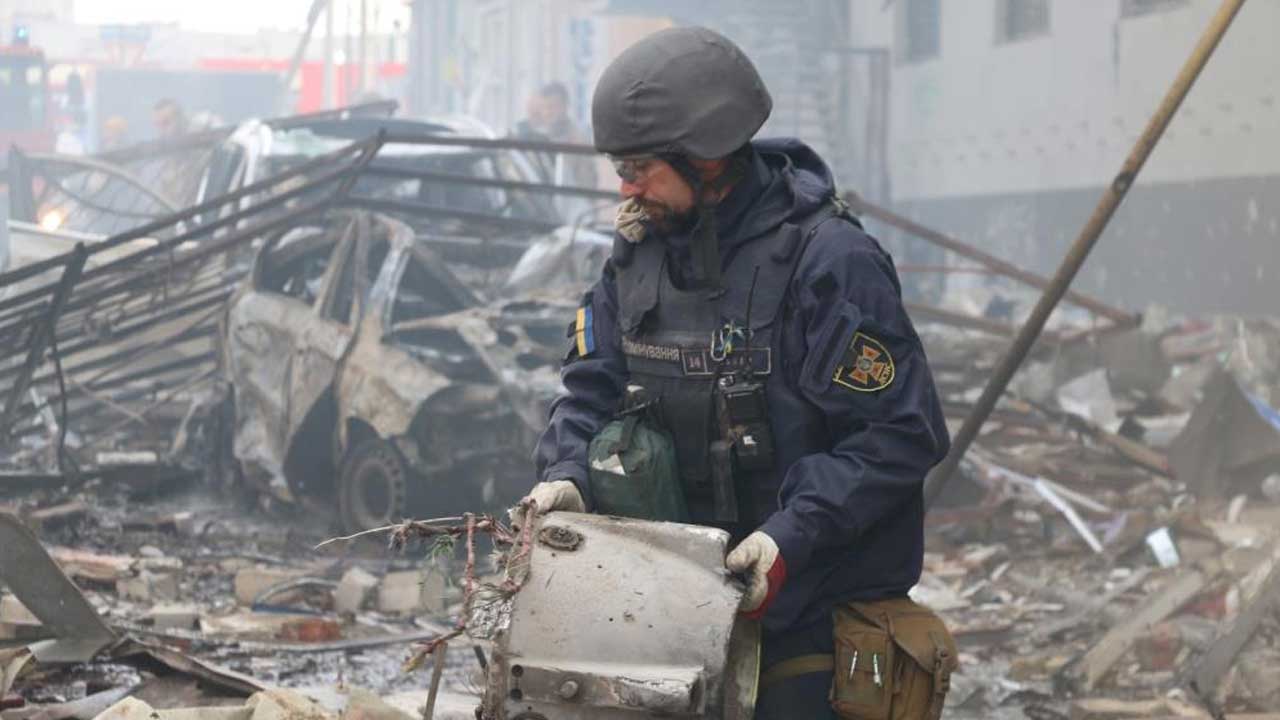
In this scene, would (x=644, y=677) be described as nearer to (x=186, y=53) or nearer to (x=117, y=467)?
(x=117, y=467)

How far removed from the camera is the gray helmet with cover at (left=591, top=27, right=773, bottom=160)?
2.95 m

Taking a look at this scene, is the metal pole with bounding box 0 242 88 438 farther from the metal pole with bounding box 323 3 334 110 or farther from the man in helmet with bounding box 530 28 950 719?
the metal pole with bounding box 323 3 334 110

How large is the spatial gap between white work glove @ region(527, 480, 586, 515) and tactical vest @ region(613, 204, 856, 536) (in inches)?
7.4

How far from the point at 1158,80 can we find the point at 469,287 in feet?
31.3

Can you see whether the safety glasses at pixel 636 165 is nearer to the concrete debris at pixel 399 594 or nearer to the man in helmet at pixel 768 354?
the man in helmet at pixel 768 354

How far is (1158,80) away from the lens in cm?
1684

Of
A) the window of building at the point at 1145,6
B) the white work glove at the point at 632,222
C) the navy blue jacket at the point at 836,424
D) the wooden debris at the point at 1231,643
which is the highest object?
the window of building at the point at 1145,6

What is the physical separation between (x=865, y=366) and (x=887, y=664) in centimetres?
49

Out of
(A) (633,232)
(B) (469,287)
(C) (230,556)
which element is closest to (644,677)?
(A) (633,232)

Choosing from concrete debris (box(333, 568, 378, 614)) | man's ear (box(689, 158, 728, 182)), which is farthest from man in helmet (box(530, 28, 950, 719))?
concrete debris (box(333, 568, 378, 614))

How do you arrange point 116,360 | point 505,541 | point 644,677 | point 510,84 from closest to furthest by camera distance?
point 644,677
point 505,541
point 116,360
point 510,84

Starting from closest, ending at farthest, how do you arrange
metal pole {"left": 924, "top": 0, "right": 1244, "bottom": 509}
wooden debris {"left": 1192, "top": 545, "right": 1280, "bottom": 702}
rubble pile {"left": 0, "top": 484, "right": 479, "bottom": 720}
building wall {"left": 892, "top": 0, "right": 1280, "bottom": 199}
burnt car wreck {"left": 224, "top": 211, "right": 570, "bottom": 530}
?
rubble pile {"left": 0, "top": 484, "right": 479, "bottom": 720} → metal pole {"left": 924, "top": 0, "right": 1244, "bottom": 509} → wooden debris {"left": 1192, "top": 545, "right": 1280, "bottom": 702} → burnt car wreck {"left": 224, "top": 211, "right": 570, "bottom": 530} → building wall {"left": 892, "top": 0, "right": 1280, "bottom": 199}

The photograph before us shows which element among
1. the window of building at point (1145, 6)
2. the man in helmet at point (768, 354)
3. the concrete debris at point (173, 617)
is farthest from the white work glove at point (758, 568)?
the window of building at point (1145, 6)

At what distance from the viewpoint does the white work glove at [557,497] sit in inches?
118
